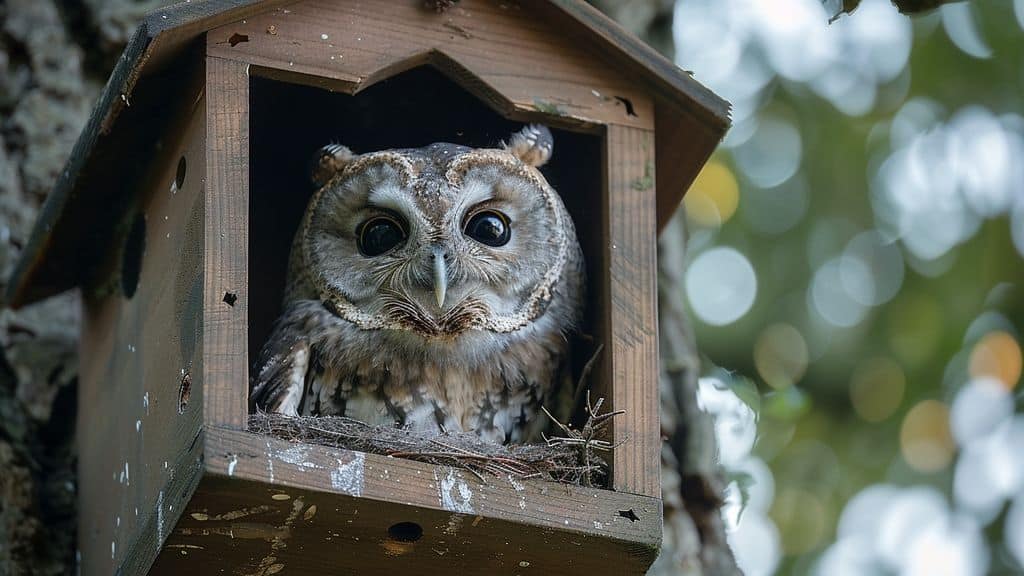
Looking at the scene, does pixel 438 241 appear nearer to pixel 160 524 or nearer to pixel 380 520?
pixel 380 520

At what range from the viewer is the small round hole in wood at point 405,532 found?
279 centimetres

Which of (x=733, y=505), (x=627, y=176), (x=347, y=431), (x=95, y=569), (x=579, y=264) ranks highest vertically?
(x=627, y=176)

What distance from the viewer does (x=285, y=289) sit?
3643 mm

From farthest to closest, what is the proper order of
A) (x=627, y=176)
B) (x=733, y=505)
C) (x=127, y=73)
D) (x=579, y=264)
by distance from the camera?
(x=733, y=505)
(x=579, y=264)
(x=627, y=176)
(x=127, y=73)

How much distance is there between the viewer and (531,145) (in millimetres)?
3535

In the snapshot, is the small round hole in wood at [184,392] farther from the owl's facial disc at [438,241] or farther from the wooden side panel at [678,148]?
the wooden side panel at [678,148]

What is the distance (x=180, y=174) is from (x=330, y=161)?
489 millimetres

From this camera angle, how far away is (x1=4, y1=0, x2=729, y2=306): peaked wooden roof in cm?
293

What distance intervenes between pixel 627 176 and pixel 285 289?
35.7 inches

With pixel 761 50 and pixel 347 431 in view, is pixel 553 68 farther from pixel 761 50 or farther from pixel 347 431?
pixel 761 50

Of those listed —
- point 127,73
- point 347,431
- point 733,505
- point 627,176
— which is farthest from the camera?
point 733,505

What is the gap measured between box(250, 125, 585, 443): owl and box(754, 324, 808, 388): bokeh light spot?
2041 millimetres

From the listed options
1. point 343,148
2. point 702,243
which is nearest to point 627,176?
point 343,148

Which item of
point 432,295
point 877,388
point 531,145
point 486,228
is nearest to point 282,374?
point 432,295
